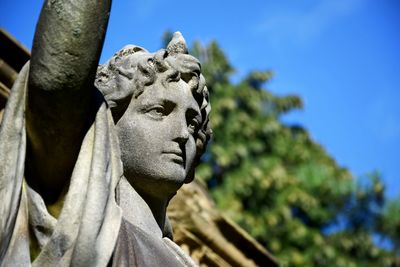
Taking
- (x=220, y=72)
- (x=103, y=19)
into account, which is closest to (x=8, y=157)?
(x=103, y=19)

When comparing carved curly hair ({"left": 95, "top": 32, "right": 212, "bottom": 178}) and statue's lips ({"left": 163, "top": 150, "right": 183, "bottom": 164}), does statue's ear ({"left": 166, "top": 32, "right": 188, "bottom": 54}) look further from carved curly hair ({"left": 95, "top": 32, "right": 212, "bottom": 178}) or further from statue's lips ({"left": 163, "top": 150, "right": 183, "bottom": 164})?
statue's lips ({"left": 163, "top": 150, "right": 183, "bottom": 164})

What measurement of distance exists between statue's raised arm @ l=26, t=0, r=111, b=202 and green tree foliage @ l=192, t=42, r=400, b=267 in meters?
16.3

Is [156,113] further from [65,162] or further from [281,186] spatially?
[281,186]

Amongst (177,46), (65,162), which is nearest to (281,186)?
(177,46)

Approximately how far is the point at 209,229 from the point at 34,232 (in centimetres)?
586

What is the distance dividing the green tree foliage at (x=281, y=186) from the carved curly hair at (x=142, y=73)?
1542 centimetres

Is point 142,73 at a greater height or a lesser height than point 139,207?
greater

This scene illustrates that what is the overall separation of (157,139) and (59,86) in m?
0.73

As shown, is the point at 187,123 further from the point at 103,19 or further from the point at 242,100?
the point at 242,100

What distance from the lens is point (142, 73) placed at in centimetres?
446

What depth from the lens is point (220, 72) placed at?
2519cm

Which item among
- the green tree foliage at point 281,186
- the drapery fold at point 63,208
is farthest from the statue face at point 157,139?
the green tree foliage at point 281,186

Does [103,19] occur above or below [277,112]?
below

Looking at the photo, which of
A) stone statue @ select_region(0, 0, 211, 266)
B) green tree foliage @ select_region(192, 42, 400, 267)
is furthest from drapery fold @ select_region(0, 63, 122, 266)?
green tree foliage @ select_region(192, 42, 400, 267)
